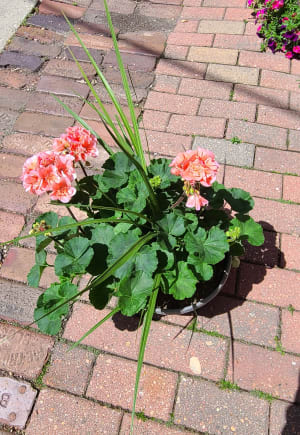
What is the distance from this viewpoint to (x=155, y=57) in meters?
2.98

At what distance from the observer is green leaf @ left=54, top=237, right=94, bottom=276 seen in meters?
1.39

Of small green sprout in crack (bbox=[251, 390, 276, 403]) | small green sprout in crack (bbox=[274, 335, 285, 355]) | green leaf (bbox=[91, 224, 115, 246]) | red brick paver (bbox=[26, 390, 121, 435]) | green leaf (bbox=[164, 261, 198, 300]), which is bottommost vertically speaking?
red brick paver (bbox=[26, 390, 121, 435])

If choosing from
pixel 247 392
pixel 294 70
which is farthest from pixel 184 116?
pixel 247 392

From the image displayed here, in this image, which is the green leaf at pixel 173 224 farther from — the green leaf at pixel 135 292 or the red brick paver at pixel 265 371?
the red brick paver at pixel 265 371

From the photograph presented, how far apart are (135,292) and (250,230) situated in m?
0.51

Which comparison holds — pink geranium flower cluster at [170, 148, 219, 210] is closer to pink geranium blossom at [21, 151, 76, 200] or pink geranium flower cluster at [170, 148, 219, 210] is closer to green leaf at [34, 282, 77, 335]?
pink geranium blossom at [21, 151, 76, 200]

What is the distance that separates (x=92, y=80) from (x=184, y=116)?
0.71 m

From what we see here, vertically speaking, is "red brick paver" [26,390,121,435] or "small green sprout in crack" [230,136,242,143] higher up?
"small green sprout in crack" [230,136,242,143]

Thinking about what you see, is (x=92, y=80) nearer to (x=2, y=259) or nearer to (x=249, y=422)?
(x=2, y=259)

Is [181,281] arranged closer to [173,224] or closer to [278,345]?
[173,224]

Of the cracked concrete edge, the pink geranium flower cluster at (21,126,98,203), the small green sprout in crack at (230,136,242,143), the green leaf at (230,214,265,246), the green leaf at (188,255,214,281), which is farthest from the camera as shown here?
the cracked concrete edge

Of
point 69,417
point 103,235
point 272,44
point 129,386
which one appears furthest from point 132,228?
point 272,44

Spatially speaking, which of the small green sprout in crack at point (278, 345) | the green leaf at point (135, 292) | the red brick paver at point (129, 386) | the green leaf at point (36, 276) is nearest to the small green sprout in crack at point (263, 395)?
the small green sprout in crack at point (278, 345)

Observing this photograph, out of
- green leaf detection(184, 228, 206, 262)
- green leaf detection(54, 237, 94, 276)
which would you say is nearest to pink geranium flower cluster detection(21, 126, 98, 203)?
green leaf detection(54, 237, 94, 276)
